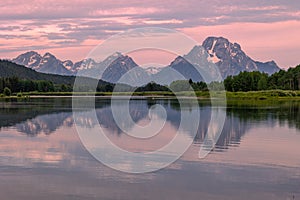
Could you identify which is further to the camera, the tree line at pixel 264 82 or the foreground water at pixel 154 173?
the tree line at pixel 264 82

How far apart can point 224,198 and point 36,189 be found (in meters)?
7.25

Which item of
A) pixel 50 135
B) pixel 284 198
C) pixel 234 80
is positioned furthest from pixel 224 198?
pixel 234 80

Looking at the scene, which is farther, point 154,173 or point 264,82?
point 264,82

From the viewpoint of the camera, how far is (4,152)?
92.6ft

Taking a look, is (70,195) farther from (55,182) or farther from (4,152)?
(4,152)

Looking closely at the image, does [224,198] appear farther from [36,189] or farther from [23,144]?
[23,144]

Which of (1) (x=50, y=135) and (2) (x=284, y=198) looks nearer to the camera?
(2) (x=284, y=198)

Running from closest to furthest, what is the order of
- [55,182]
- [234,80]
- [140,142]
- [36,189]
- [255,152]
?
[36,189] < [55,182] < [255,152] < [140,142] < [234,80]

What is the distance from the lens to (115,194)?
18.7 metres

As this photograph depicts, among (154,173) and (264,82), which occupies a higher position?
(264,82)

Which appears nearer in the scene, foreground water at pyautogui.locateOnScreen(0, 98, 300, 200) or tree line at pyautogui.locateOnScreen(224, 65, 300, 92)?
foreground water at pyautogui.locateOnScreen(0, 98, 300, 200)

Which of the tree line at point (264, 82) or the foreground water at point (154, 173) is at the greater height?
the tree line at point (264, 82)

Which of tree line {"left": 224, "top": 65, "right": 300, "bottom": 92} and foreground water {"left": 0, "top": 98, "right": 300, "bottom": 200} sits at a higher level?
tree line {"left": 224, "top": 65, "right": 300, "bottom": 92}

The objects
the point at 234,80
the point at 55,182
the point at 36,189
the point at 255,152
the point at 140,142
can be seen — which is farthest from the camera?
the point at 234,80
